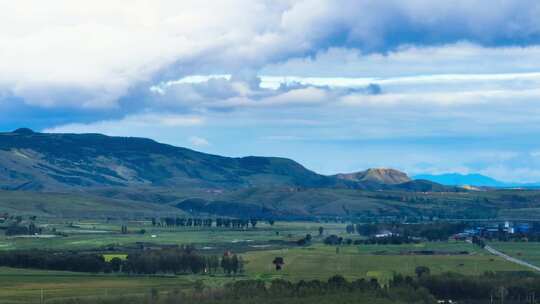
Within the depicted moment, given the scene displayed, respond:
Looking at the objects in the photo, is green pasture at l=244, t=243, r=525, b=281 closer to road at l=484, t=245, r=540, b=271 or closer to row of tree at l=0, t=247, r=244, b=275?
road at l=484, t=245, r=540, b=271

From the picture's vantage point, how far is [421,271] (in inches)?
5443

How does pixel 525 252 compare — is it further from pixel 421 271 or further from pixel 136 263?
pixel 136 263

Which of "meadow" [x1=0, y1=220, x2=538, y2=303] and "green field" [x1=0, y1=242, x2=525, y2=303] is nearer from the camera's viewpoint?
"green field" [x1=0, y1=242, x2=525, y2=303]

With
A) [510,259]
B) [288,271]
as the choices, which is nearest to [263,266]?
[288,271]

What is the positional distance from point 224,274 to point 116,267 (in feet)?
51.8

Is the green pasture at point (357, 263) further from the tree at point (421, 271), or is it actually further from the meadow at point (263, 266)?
the tree at point (421, 271)

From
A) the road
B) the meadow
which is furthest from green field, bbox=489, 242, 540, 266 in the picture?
the road

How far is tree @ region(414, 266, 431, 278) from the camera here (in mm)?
134500

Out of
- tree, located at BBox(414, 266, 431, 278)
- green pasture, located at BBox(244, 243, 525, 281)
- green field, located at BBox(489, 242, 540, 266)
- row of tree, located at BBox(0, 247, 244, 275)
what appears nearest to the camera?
tree, located at BBox(414, 266, 431, 278)

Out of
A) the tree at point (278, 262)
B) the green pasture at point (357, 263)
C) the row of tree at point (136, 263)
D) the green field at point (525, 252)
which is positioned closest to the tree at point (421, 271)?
the green pasture at point (357, 263)

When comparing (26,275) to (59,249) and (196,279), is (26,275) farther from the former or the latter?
(59,249)

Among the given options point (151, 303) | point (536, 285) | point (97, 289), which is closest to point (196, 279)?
point (97, 289)

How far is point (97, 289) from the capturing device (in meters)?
121

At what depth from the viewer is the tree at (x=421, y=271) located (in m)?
134
